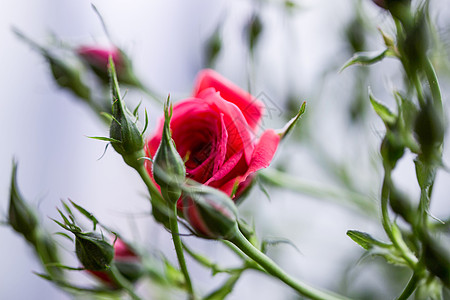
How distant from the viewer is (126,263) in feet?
0.96

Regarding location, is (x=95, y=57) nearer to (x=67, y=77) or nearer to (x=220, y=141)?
(x=67, y=77)

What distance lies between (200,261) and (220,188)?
0.07 meters

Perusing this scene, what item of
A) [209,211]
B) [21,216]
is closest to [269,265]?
[209,211]

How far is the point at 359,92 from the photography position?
432 mm

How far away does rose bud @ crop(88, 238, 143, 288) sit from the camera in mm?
291

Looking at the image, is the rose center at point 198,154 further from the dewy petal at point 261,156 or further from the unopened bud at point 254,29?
the unopened bud at point 254,29

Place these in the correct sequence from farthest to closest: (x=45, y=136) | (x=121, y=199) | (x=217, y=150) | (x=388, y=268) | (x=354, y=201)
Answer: (x=45, y=136)
(x=121, y=199)
(x=388, y=268)
(x=354, y=201)
(x=217, y=150)

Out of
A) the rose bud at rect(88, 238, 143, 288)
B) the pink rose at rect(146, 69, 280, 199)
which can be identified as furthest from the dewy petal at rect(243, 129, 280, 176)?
the rose bud at rect(88, 238, 143, 288)

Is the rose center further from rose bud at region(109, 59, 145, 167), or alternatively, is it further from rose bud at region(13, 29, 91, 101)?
rose bud at region(13, 29, 91, 101)

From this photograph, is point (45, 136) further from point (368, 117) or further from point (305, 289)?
point (305, 289)

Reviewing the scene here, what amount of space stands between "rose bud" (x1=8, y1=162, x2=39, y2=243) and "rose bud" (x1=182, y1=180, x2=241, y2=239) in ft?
0.40

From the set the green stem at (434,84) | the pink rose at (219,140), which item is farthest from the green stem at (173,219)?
the green stem at (434,84)

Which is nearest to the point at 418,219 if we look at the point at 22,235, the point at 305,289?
the point at 305,289

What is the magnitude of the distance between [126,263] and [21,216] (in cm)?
6
